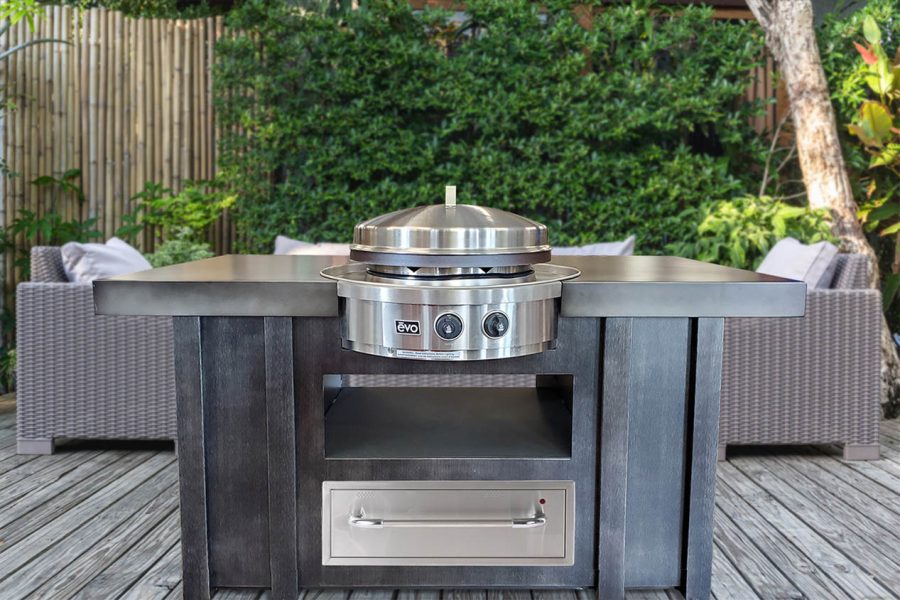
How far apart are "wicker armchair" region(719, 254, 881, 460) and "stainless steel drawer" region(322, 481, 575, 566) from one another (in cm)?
149

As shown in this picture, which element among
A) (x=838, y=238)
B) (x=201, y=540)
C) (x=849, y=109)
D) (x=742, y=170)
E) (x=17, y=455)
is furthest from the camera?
(x=742, y=170)

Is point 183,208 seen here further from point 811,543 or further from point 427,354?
point 811,543

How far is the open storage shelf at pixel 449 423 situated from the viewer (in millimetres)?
1569

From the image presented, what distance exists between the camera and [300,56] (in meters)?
4.32

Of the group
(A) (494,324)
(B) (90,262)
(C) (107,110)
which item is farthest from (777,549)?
(C) (107,110)

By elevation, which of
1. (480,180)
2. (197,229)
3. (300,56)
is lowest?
(197,229)

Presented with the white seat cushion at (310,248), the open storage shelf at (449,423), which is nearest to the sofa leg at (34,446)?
the white seat cushion at (310,248)

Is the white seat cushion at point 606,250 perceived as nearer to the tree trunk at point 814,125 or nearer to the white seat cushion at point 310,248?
the white seat cushion at point 310,248

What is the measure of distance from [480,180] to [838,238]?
76.7 inches

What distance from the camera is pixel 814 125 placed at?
3.83m

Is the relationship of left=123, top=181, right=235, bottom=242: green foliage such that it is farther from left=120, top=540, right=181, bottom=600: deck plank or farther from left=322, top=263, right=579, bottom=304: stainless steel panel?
left=322, top=263, right=579, bottom=304: stainless steel panel

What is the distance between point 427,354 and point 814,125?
3.36 metres

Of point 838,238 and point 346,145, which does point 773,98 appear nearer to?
point 838,238

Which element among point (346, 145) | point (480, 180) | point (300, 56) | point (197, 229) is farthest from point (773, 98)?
point (197, 229)
